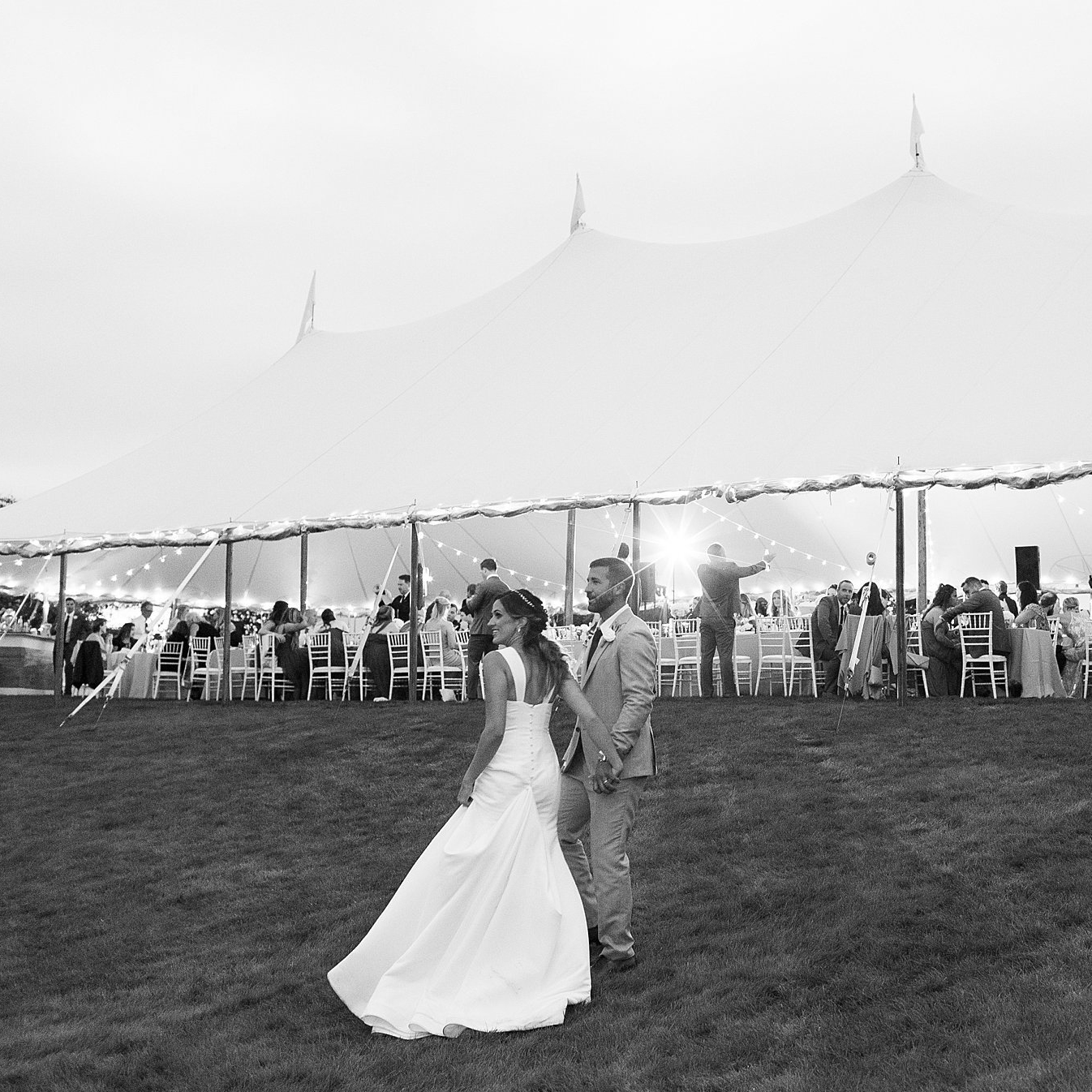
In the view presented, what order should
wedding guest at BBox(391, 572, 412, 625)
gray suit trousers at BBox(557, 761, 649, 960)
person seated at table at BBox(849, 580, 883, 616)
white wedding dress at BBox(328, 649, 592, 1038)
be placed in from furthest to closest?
wedding guest at BBox(391, 572, 412, 625), person seated at table at BBox(849, 580, 883, 616), gray suit trousers at BBox(557, 761, 649, 960), white wedding dress at BBox(328, 649, 592, 1038)

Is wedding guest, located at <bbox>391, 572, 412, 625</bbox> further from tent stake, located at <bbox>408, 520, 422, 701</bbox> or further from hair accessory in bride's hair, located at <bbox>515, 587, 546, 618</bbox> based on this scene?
hair accessory in bride's hair, located at <bbox>515, 587, 546, 618</bbox>

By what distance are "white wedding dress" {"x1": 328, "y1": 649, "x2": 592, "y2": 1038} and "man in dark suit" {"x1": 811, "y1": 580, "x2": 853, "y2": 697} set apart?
681cm

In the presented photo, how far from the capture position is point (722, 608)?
11.0 meters

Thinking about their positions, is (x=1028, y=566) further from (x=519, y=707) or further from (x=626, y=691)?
(x=519, y=707)

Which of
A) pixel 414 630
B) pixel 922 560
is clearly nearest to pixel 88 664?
pixel 414 630

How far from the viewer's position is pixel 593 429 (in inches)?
504

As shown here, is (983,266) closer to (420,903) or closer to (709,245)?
(709,245)

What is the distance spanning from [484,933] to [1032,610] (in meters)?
8.04

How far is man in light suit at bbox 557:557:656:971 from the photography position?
486 centimetres

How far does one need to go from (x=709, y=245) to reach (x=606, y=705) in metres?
11.5

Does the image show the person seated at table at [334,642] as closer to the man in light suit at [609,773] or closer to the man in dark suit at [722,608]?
the man in dark suit at [722,608]

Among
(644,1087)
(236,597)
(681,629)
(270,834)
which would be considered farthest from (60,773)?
(236,597)

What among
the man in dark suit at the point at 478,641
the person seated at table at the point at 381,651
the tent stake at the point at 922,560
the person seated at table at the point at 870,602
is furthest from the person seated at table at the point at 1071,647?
the person seated at table at the point at 381,651

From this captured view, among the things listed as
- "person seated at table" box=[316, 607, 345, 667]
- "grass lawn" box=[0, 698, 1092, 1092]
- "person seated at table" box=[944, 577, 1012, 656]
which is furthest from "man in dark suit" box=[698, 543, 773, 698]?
"person seated at table" box=[316, 607, 345, 667]
